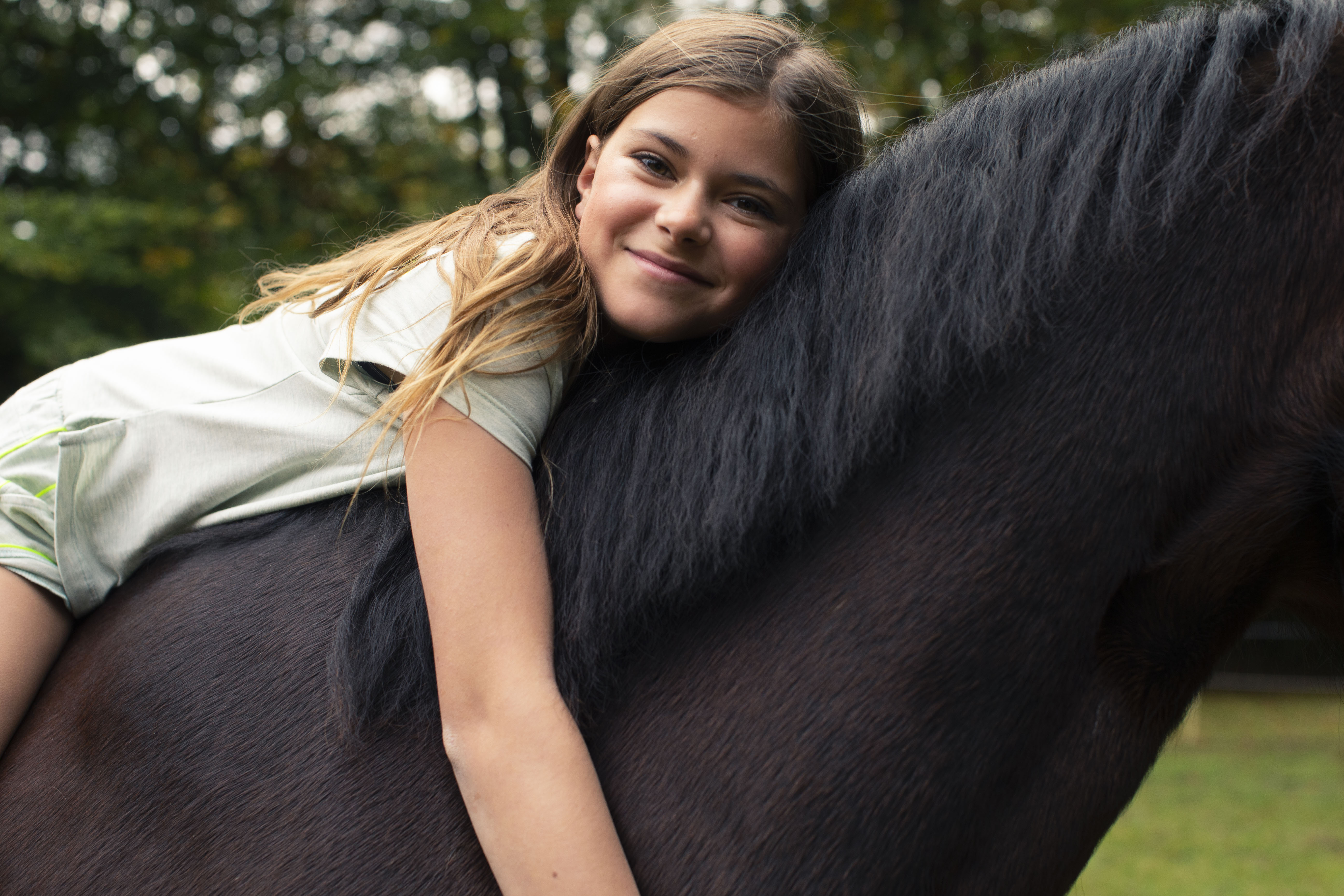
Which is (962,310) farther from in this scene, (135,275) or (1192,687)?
(135,275)

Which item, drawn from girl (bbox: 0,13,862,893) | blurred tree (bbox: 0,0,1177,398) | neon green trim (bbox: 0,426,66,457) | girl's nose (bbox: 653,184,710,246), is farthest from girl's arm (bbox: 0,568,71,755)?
blurred tree (bbox: 0,0,1177,398)

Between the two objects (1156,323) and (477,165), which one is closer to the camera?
(1156,323)

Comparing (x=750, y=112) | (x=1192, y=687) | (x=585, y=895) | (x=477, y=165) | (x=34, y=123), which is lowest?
(x=477, y=165)

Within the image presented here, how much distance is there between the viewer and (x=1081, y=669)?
99cm

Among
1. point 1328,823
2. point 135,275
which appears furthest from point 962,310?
point 135,275

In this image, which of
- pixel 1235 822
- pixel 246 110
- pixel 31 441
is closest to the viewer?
pixel 31 441

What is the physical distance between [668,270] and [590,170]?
31 centimetres

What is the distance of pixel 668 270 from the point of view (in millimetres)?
1260

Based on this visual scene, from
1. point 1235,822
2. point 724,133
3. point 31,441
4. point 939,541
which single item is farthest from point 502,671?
point 1235,822

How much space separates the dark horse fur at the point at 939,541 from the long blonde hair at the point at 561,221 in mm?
166

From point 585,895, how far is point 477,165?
1152cm

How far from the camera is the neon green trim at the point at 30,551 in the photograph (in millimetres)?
1339

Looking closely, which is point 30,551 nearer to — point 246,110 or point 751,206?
point 751,206

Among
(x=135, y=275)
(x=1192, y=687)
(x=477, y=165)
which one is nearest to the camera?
(x=1192, y=687)
